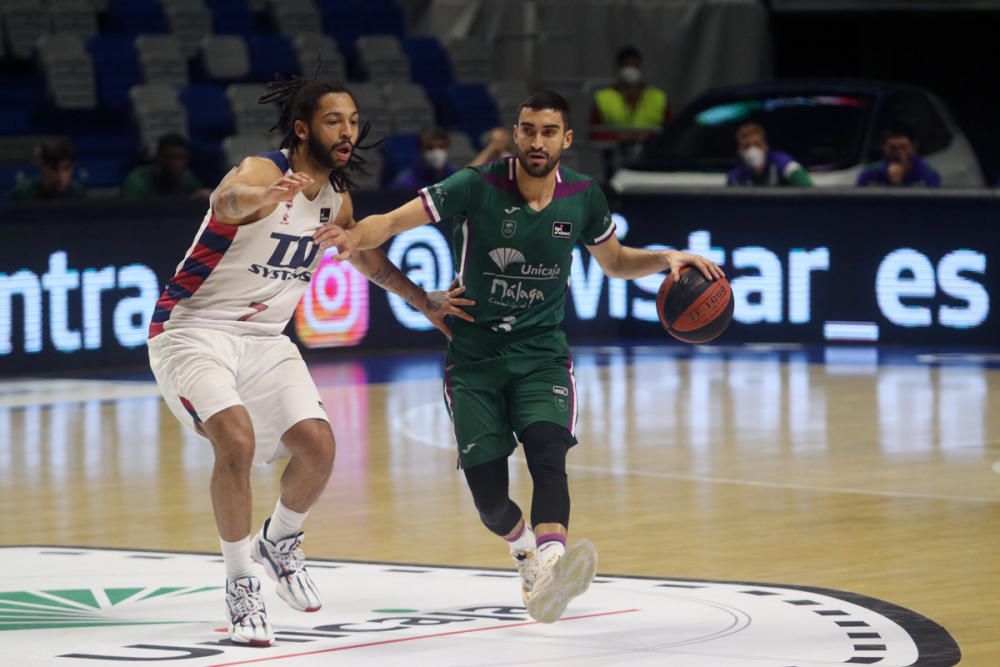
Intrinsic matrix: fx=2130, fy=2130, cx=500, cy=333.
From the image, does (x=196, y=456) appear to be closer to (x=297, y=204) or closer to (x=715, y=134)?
(x=297, y=204)

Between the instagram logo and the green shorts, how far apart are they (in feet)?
25.2

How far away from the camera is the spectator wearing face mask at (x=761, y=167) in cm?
1691

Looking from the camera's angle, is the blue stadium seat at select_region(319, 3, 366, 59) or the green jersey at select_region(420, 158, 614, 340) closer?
the green jersey at select_region(420, 158, 614, 340)

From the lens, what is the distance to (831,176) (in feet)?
57.7

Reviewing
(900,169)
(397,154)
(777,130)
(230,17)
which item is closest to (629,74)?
(777,130)

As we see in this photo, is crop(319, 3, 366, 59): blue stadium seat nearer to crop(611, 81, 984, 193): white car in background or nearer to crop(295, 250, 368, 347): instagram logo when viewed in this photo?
crop(611, 81, 984, 193): white car in background

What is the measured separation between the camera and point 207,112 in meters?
19.0

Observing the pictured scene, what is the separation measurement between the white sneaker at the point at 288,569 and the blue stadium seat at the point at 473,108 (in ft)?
43.9

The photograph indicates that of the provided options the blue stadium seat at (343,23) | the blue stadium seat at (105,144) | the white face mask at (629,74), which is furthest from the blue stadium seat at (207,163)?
the white face mask at (629,74)

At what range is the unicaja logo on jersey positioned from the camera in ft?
24.7

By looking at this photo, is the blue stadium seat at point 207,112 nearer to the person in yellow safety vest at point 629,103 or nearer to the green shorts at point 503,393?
the person in yellow safety vest at point 629,103

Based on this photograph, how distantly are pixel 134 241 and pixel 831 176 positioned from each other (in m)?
6.02

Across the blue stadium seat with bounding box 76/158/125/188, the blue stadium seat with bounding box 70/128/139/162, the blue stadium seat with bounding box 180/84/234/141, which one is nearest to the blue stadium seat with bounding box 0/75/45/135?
the blue stadium seat with bounding box 70/128/139/162

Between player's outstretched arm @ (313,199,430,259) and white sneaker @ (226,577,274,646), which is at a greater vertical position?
player's outstretched arm @ (313,199,430,259)
